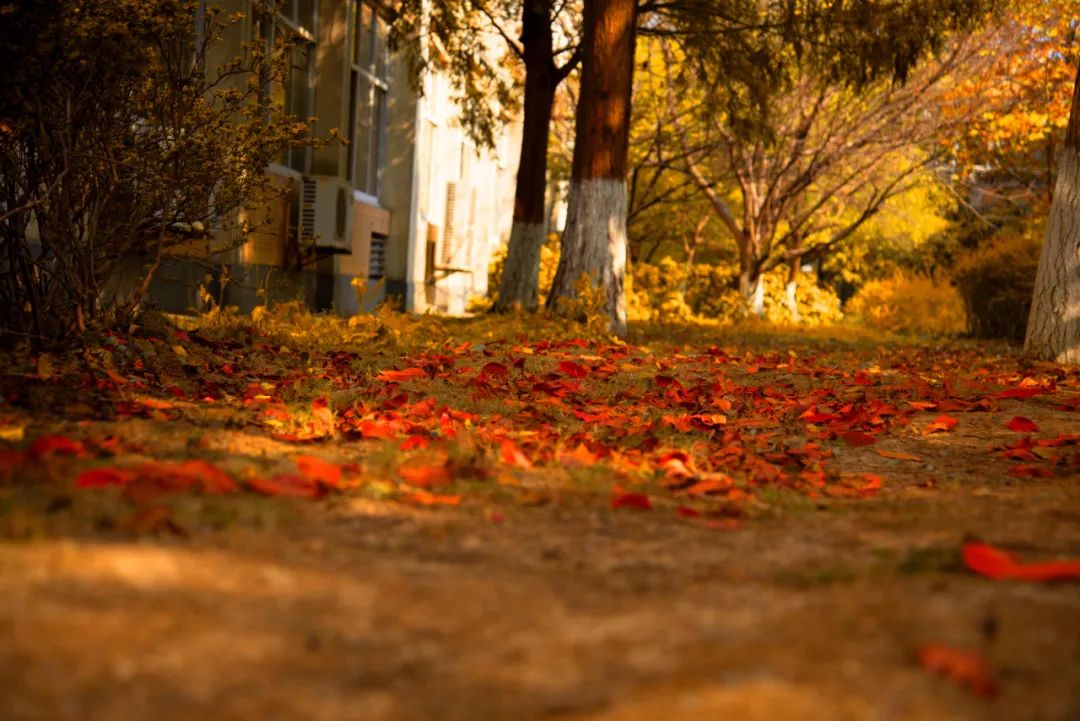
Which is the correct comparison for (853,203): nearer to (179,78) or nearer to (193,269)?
(193,269)

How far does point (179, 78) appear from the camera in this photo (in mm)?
5914

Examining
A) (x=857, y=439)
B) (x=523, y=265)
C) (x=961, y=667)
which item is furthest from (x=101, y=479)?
(x=523, y=265)

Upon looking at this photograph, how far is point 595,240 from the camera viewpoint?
12.5 meters

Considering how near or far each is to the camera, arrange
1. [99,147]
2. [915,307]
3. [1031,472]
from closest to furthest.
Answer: [1031,472]
[99,147]
[915,307]

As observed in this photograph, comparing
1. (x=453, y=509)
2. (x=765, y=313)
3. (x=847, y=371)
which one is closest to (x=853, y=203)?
(x=765, y=313)

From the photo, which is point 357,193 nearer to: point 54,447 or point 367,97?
point 367,97

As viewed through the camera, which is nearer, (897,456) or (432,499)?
(432,499)

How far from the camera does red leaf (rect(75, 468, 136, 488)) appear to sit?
286cm

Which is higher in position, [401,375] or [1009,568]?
[1009,568]

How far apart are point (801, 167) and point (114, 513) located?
23527 millimetres

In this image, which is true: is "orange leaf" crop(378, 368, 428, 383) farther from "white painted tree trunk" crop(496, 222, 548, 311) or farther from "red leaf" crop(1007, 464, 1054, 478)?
"white painted tree trunk" crop(496, 222, 548, 311)

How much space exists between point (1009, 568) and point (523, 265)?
492 inches

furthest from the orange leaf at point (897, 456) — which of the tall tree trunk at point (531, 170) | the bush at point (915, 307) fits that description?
the bush at point (915, 307)

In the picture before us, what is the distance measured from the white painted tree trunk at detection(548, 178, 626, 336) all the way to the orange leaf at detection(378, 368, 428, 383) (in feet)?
19.0
